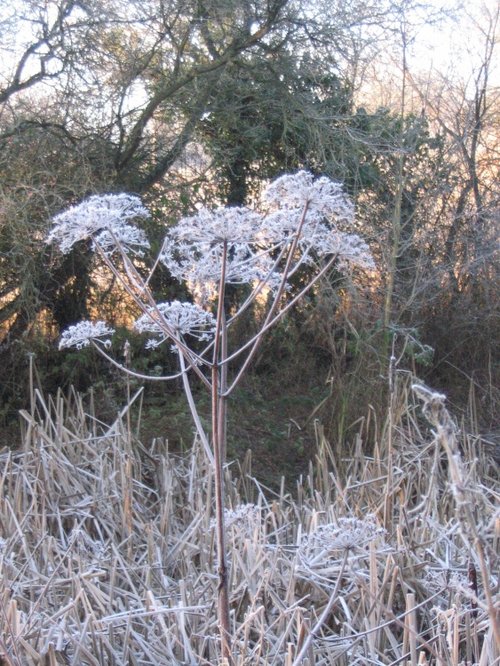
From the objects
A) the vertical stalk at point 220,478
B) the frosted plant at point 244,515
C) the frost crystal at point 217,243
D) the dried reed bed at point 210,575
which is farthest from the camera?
the frosted plant at point 244,515

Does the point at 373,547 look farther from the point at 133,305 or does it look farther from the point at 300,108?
the point at 300,108

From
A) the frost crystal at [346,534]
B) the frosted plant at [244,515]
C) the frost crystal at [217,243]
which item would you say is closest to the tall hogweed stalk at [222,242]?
the frost crystal at [217,243]

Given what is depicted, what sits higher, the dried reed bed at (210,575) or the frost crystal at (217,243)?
the frost crystal at (217,243)

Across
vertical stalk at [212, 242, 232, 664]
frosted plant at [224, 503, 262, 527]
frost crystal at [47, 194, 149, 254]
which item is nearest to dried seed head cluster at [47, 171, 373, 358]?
frost crystal at [47, 194, 149, 254]

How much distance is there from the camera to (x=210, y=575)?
306 cm

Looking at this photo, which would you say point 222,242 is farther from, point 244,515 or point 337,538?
point 244,515

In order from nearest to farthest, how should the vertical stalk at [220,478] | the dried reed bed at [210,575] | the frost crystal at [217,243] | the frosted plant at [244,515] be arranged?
the frost crystal at [217,243], the vertical stalk at [220,478], the dried reed bed at [210,575], the frosted plant at [244,515]

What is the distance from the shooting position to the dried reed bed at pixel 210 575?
8.38 ft

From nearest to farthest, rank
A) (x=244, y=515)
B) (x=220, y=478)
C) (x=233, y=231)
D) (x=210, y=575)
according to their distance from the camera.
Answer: (x=233, y=231) < (x=220, y=478) < (x=244, y=515) < (x=210, y=575)

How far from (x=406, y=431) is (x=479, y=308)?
2.42m

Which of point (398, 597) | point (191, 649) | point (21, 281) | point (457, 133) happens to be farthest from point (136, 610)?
point (457, 133)

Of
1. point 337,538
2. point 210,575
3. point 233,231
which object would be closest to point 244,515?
point 210,575

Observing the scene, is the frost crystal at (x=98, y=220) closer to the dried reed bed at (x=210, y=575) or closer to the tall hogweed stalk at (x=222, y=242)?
the tall hogweed stalk at (x=222, y=242)

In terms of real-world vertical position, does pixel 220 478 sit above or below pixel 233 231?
below
